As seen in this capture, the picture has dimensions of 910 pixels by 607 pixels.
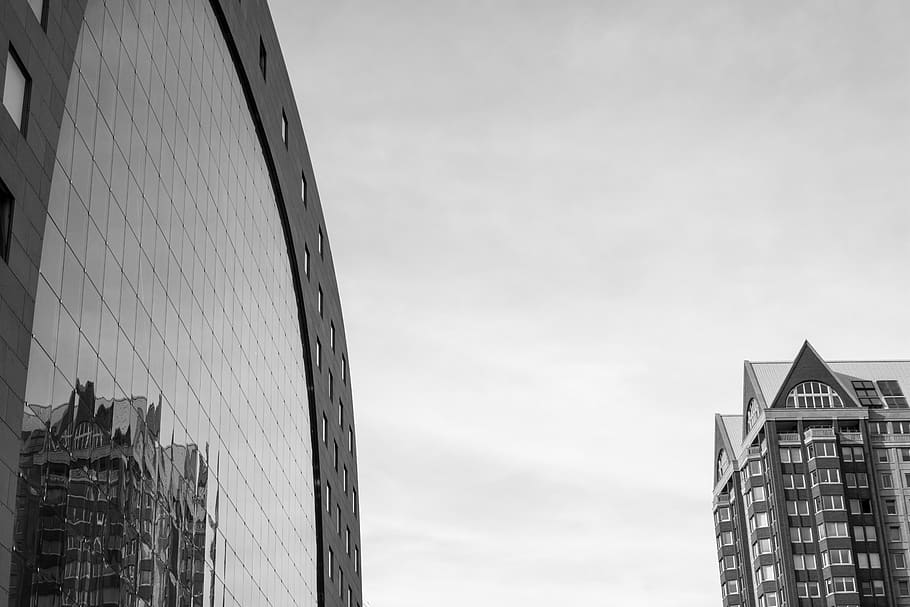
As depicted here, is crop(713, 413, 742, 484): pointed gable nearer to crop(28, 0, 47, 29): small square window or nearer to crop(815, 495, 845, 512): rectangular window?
crop(815, 495, 845, 512): rectangular window

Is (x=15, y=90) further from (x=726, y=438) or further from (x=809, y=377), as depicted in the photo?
(x=726, y=438)

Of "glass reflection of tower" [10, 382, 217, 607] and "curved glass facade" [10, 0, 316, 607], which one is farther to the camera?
"curved glass facade" [10, 0, 316, 607]

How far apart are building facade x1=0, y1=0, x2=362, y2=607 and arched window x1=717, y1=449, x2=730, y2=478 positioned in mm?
92631

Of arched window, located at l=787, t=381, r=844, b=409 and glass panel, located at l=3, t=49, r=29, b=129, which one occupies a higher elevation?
arched window, located at l=787, t=381, r=844, b=409

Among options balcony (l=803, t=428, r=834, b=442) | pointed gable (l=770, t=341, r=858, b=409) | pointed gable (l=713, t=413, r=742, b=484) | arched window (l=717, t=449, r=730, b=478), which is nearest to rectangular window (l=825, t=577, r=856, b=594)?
balcony (l=803, t=428, r=834, b=442)

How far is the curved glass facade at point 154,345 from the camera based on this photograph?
100ft

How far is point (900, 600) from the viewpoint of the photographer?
122 m

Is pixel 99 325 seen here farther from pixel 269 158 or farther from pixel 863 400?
pixel 863 400

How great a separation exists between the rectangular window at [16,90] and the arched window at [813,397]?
116593 millimetres

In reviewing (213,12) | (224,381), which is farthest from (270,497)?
(213,12)

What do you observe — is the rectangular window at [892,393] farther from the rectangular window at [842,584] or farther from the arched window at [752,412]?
the rectangular window at [842,584]

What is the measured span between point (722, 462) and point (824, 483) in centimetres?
2779

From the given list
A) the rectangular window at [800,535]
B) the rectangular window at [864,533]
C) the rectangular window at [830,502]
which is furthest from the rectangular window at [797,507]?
the rectangular window at [864,533]

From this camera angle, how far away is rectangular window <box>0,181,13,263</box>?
88.9ft
